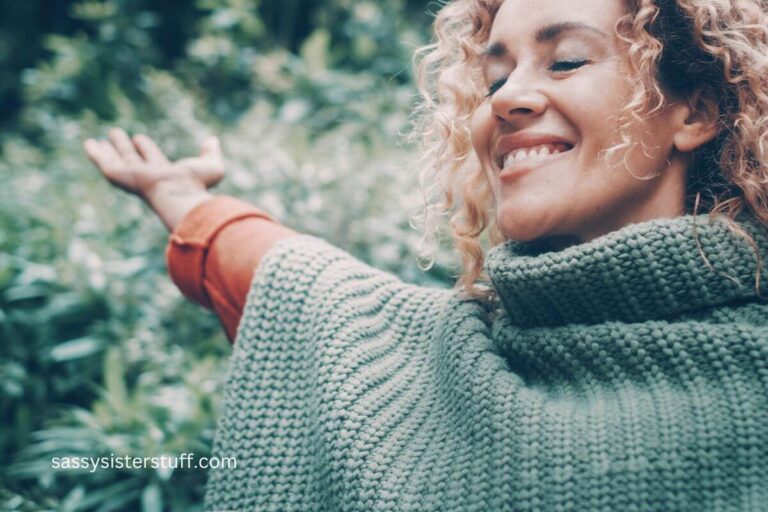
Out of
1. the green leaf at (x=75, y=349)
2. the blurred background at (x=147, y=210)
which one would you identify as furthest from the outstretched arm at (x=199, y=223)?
the green leaf at (x=75, y=349)

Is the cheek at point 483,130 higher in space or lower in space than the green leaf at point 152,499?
higher

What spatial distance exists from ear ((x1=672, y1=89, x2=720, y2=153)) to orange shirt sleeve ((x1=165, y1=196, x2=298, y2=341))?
0.91 meters

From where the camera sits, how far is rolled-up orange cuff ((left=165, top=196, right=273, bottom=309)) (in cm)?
171

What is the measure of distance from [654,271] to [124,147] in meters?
1.43

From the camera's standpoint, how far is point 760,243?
1181 mm

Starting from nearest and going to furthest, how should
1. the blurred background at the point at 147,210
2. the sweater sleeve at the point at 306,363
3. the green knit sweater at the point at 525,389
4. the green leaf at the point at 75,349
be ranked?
the green knit sweater at the point at 525,389 < the sweater sleeve at the point at 306,363 < the blurred background at the point at 147,210 < the green leaf at the point at 75,349

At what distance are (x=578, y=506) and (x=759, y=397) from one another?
0.33m

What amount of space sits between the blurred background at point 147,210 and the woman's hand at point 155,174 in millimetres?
587

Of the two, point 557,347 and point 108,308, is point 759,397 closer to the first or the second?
point 557,347

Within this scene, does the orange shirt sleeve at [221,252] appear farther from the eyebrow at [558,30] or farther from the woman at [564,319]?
the eyebrow at [558,30]

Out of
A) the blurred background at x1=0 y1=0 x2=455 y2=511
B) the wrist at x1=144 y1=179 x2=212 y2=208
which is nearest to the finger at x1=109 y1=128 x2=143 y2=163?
the wrist at x1=144 y1=179 x2=212 y2=208

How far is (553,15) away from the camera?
129 cm

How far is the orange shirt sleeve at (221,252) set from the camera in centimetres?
168

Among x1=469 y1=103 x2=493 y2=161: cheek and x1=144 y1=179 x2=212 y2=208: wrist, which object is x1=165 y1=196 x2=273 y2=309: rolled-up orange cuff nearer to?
x1=144 y1=179 x2=212 y2=208: wrist
